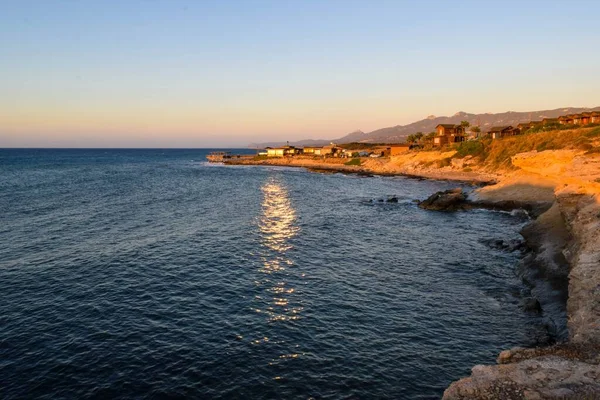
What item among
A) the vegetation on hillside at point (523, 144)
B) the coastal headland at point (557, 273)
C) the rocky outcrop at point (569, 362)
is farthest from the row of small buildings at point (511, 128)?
the rocky outcrop at point (569, 362)

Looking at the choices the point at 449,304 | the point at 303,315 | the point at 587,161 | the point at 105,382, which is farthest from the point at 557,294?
the point at 587,161

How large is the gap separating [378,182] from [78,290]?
101 metres

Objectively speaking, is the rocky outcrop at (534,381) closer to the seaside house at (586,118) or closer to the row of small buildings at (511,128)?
the row of small buildings at (511,128)

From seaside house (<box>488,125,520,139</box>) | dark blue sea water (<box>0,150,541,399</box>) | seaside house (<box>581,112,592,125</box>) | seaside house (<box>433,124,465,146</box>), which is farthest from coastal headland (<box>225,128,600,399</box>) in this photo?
seaside house (<box>433,124,465,146</box>)

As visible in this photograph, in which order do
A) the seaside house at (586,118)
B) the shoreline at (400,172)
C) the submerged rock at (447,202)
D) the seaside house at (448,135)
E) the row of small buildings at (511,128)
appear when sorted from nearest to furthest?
1. the submerged rock at (447,202)
2. the shoreline at (400,172)
3. the seaside house at (586,118)
4. the row of small buildings at (511,128)
5. the seaside house at (448,135)

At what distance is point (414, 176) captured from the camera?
440 feet

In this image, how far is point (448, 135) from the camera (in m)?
169

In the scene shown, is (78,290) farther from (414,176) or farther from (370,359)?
(414,176)

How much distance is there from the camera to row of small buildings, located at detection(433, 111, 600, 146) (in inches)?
5123

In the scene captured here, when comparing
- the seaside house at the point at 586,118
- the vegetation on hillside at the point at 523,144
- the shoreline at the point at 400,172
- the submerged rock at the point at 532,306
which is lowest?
the submerged rock at the point at 532,306

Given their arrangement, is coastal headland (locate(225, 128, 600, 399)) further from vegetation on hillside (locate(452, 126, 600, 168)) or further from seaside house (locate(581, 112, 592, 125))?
seaside house (locate(581, 112, 592, 125))

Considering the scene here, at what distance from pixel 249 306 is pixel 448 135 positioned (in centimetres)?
15734

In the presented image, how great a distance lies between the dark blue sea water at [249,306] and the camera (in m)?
22.3

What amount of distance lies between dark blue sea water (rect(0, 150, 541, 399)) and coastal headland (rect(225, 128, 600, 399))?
8.68ft
